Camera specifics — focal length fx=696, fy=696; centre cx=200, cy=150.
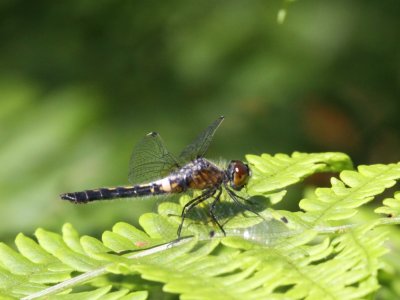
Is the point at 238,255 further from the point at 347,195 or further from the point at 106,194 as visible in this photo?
the point at 106,194

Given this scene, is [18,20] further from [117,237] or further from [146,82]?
[117,237]

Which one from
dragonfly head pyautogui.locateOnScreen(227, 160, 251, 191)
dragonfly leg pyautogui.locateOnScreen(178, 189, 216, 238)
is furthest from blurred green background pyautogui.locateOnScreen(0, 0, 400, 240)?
dragonfly head pyautogui.locateOnScreen(227, 160, 251, 191)

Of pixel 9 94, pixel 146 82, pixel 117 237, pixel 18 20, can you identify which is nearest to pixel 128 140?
pixel 146 82

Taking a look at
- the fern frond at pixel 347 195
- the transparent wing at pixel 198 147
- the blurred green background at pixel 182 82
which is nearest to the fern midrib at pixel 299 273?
the fern frond at pixel 347 195

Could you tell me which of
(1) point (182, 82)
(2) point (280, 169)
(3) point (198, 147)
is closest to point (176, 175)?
A: (3) point (198, 147)

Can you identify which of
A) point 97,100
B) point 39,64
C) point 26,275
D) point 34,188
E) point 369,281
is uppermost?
A: point 39,64

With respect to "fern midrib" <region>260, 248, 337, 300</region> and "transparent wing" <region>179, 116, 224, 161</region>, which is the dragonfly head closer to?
"transparent wing" <region>179, 116, 224, 161</region>
